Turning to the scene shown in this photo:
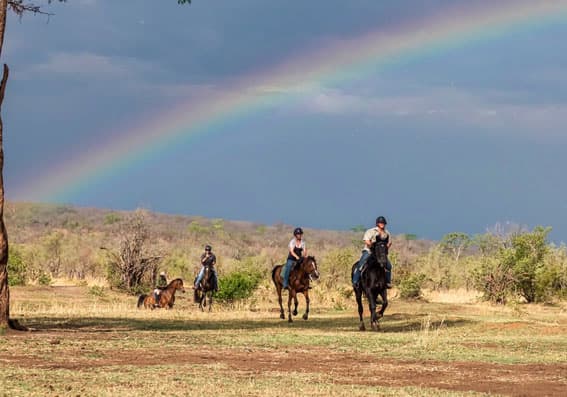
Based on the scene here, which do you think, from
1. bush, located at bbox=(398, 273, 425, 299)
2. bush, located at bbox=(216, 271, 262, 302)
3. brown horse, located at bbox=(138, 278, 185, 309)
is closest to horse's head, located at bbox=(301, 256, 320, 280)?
brown horse, located at bbox=(138, 278, 185, 309)

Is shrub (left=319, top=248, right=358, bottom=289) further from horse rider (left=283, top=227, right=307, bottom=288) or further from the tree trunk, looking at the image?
the tree trunk

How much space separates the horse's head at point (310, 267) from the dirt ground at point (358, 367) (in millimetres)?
11103

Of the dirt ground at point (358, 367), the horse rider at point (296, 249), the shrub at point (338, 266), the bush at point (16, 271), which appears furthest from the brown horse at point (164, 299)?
the shrub at point (338, 266)

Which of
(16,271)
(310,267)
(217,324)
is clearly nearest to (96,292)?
(16,271)

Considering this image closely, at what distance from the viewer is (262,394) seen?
43.1 ft

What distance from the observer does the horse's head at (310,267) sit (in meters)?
30.3

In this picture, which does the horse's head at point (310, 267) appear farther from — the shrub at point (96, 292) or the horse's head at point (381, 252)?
the shrub at point (96, 292)

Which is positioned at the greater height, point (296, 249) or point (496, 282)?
point (296, 249)

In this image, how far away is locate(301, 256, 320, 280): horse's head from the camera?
99.5 feet

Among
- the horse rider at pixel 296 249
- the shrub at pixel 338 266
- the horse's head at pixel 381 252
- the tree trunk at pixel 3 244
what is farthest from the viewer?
the shrub at pixel 338 266

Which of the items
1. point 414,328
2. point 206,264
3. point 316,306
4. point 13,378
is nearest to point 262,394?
point 13,378

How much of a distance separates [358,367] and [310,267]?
13.7 metres

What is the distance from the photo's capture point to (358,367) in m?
16.9

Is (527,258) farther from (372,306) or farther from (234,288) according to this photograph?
(372,306)
